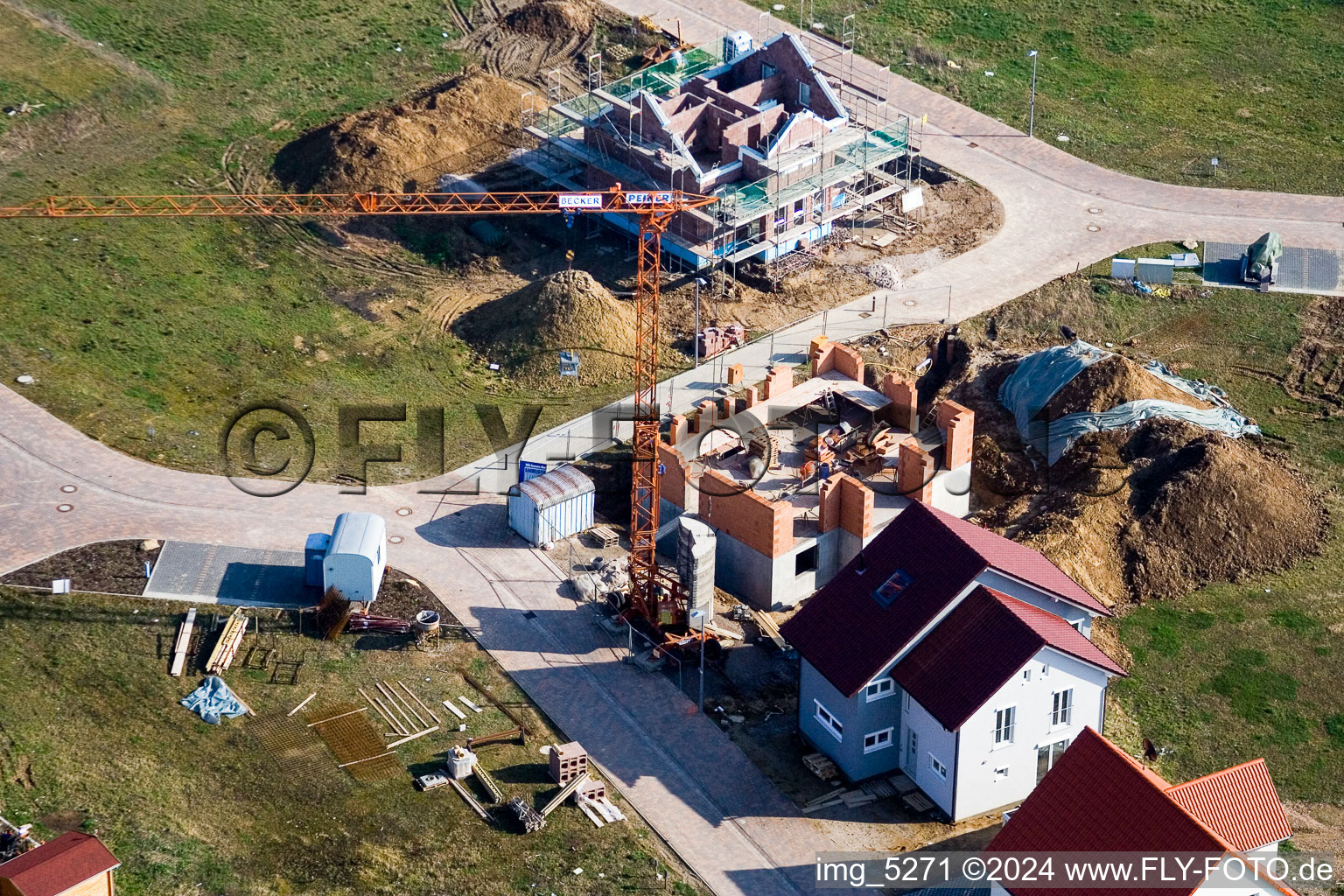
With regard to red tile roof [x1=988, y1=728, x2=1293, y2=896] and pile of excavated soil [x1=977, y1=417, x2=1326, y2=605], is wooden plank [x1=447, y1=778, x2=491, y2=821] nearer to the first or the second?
red tile roof [x1=988, y1=728, x2=1293, y2=896]

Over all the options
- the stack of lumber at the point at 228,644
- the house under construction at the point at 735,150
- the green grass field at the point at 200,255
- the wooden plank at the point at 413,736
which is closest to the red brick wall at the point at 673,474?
the green grass field at the point at 200,255

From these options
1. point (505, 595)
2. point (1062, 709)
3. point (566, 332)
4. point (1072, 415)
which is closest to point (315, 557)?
point (505, 595)

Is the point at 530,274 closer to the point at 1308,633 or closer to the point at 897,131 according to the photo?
the point at 897,131

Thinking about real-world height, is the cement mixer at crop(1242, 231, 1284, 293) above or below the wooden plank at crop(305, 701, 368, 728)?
above

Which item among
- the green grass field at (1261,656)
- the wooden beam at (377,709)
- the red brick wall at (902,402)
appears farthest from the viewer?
the red brick wall at (902,402)

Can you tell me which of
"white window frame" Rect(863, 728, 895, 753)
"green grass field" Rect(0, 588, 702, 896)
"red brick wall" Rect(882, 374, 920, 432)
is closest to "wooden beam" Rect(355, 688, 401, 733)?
"green grass field" Rect(0, 588, 702, 896)

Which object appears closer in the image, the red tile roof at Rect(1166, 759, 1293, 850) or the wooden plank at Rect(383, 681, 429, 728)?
the red tile roof at Rect(1166, 759, 1293, 850)

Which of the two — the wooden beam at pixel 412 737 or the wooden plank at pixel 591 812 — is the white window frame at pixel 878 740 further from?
the wooden beam at pixel 412 737

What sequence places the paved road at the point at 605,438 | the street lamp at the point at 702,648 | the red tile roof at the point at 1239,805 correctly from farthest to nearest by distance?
the street lamp at the point at 702,648
the paved road at the point at 605,438
the red tile roof at the point at 1239,805
